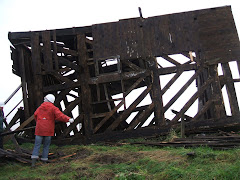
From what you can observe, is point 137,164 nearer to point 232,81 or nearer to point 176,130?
point 176,130

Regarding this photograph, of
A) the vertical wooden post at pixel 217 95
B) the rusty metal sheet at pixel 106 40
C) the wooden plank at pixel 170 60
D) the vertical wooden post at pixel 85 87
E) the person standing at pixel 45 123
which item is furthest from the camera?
the rusty metal sheet at pixel 106 40

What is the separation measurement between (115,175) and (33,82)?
24.5 ft

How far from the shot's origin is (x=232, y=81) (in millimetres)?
9523

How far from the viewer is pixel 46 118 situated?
6699 mm

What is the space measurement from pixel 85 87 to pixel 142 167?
17.2 ft

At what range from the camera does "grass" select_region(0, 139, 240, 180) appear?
445 centimetres

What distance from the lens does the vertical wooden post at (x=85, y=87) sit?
9594 mm

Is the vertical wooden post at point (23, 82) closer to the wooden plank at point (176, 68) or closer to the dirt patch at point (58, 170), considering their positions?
the dirt patch at point (58, 170)

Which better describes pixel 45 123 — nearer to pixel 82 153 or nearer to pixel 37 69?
pixel 82 153

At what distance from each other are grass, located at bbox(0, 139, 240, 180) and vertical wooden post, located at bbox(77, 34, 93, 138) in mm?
3033

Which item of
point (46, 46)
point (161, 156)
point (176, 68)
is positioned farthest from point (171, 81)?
point (46, 46)

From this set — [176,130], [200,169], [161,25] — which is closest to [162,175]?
[200,169]

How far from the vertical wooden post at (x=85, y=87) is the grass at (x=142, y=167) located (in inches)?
119

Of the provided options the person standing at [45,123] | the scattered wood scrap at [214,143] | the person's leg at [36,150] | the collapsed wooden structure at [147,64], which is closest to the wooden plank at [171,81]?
the collapsed wooden structure at [147,64]
